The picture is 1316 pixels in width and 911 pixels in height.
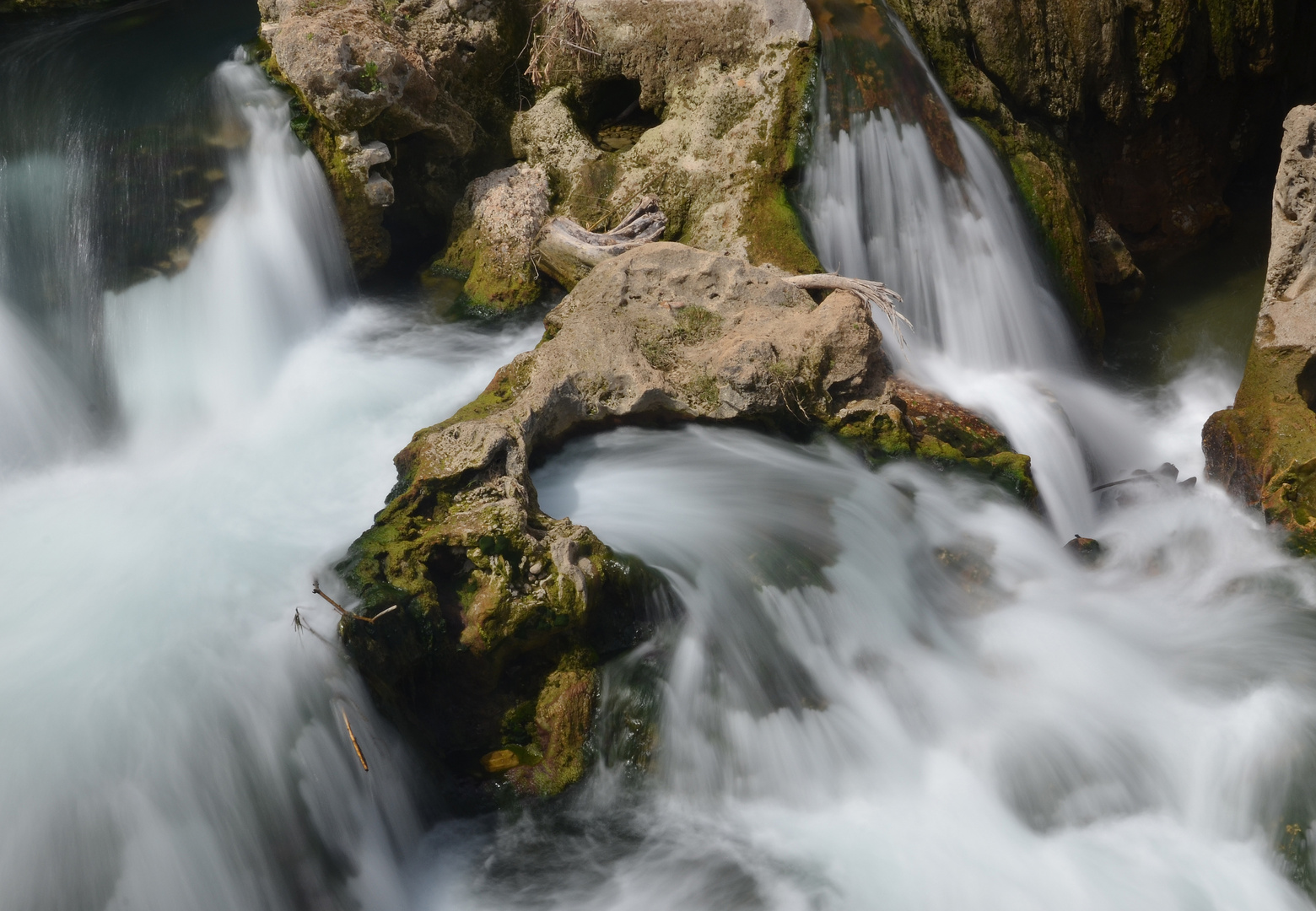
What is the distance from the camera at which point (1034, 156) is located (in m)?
7.03

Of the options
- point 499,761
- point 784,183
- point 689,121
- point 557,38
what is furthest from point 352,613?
point 557,38

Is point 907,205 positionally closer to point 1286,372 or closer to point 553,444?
point 1286,372

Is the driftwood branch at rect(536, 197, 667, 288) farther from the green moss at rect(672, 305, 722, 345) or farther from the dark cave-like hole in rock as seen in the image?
the green moss at rect(672, 305, 722, 345)

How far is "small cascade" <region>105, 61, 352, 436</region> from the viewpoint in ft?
19.5

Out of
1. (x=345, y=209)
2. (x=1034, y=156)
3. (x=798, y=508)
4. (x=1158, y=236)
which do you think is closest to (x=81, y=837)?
(x=798, y=508)

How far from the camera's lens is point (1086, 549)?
5.30 meters

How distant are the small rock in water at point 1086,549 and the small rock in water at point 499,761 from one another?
3.03 meters

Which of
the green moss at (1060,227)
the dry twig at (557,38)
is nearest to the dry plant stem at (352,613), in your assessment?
the dry twig at (557,38)

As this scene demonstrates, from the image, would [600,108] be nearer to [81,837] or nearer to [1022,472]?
[1022,472]

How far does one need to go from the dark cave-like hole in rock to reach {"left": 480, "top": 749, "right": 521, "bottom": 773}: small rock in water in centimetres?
466

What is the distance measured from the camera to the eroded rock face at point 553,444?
3.91 m

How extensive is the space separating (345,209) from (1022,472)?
4.56m

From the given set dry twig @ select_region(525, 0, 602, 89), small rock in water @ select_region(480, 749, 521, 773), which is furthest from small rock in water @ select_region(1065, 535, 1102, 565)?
dry twig @ select_region(525, 0, 602, 89)

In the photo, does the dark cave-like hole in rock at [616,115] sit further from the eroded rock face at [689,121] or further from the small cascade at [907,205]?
the small cascade at [907,205]
